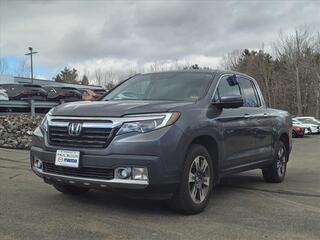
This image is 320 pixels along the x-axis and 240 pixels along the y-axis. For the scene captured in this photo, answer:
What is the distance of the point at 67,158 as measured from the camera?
225 inches

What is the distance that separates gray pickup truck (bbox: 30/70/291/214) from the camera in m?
5.49

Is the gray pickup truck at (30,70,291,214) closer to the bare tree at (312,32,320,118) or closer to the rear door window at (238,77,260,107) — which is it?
the rear door window at (238,77,260,107)

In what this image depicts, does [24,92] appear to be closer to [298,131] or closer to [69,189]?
[298,131]

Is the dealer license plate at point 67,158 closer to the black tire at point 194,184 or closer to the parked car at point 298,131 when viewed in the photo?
the black tire at point 194,184

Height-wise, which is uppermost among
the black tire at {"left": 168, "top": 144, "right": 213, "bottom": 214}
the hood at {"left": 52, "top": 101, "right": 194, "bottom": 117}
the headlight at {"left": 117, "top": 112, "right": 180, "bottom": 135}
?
the hood at {"left": 52, "top": 101, "right": 194, "bottom": 117}

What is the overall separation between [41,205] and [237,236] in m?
2.48

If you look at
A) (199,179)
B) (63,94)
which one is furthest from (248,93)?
(63,94)

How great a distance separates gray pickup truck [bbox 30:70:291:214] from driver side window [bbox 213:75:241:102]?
0.02m

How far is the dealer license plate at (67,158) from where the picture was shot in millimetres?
5645

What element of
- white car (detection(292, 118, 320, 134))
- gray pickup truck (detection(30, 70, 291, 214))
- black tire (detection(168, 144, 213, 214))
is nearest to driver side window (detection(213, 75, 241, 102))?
gray pickup truck (detection(30, 70, 291, 214))

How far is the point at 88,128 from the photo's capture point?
18.5 feet

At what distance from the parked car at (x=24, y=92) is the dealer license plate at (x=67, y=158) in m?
25.6

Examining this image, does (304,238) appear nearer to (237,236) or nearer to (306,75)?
(237,236)

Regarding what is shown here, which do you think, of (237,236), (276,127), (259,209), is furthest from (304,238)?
(276,127)
